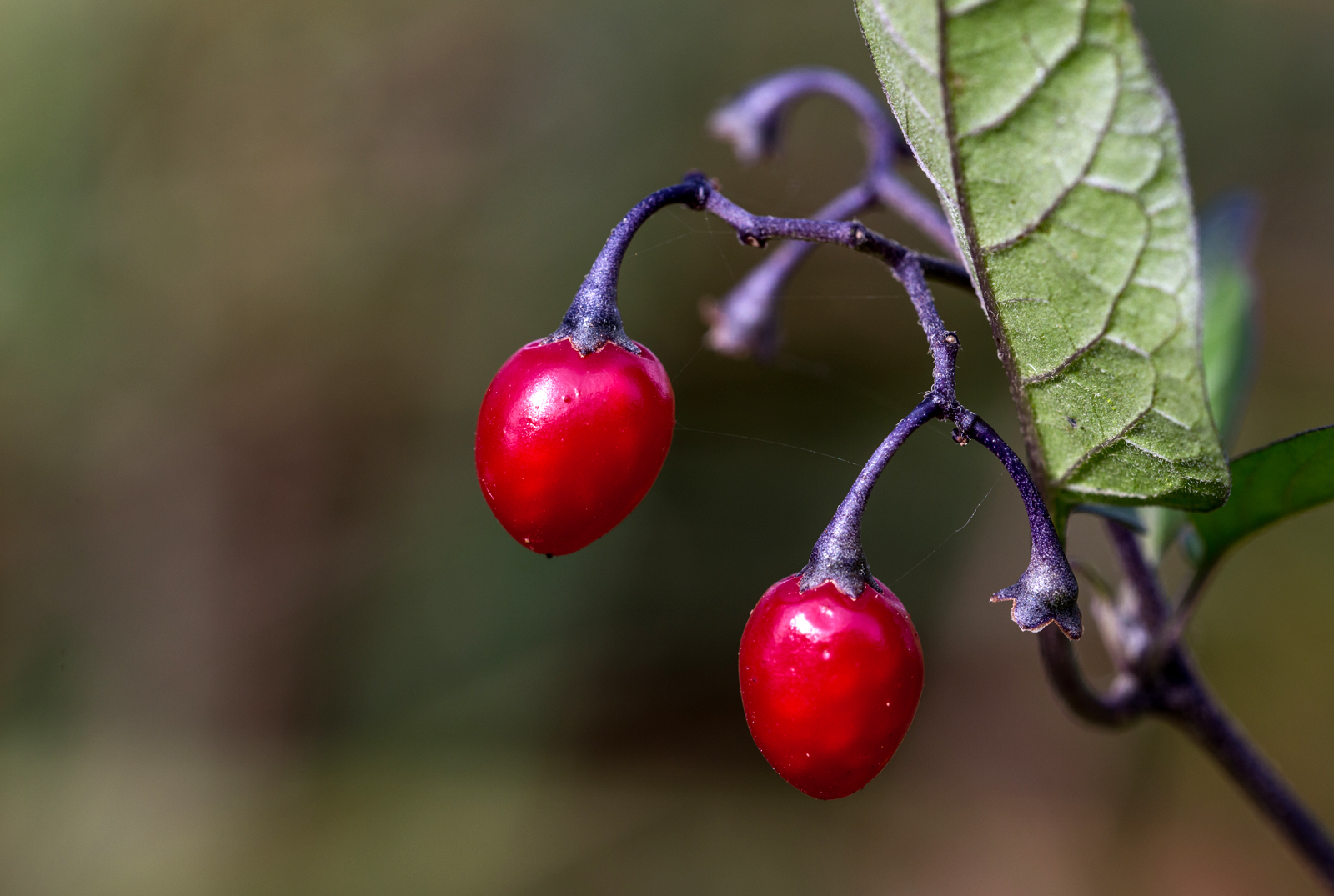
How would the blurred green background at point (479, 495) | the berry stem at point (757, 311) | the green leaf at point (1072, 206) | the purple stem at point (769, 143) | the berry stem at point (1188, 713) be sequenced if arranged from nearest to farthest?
the green leaf at point (1072, 206)
the berry stem at point (1188, 713)
the purple stem at point (769, 143)
the berry stem at point (757, 311)
the blurred green background at point (479, 495)

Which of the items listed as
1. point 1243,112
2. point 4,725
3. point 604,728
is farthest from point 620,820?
point 1243,112

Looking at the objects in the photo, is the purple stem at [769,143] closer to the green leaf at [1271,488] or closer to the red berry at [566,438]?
the green leaf at [1271,488]

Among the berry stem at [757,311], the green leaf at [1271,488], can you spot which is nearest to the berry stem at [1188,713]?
the green leaf at [1271,488]

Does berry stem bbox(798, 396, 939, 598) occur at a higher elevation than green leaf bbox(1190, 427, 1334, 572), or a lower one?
higher

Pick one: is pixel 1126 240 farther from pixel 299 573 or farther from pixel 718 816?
pixel 299 573

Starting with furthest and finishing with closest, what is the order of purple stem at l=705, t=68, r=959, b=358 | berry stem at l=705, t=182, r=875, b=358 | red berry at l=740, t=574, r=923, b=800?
berry stem at l=705, t=182, r=875, b=358
purple stem at l=705, t=68, r=959, b=358
red berry at l=740, t=574, r=923, b=800

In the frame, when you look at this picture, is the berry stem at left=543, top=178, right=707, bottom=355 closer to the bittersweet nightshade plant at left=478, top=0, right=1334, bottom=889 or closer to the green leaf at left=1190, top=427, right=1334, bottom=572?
the bittersweet nightshade plant at left=478, top=0, right=1334, bottom=889

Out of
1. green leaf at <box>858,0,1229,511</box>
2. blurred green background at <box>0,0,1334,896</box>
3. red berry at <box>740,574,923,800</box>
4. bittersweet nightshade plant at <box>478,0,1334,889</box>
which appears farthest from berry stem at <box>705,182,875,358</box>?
blurred green background at <box>0,0,1334,896</box>
